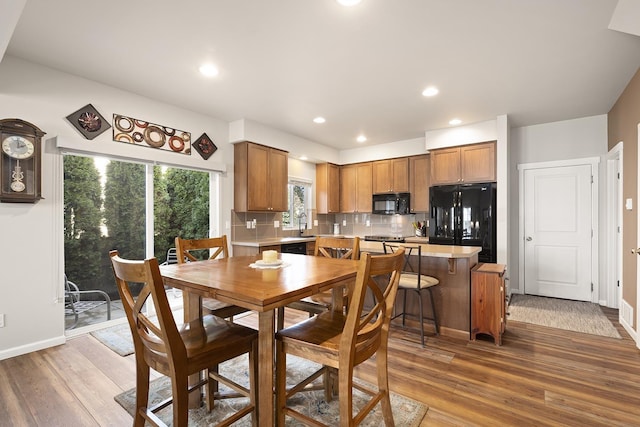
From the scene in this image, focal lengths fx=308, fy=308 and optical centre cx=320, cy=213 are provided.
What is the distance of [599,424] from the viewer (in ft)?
5.80

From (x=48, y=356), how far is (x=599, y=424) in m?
4.01

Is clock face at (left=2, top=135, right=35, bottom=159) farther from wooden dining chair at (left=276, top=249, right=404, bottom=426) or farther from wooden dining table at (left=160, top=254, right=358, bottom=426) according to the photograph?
wooden dining chair at (left=276, top=249, right=404, bottom=426)

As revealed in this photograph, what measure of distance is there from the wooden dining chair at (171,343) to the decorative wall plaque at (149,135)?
2345mm

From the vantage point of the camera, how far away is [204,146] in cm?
410

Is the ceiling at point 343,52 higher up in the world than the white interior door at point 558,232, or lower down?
higher up

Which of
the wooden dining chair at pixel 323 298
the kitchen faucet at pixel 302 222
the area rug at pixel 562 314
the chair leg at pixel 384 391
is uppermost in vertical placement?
the kitchen faucet at pixel 302 222

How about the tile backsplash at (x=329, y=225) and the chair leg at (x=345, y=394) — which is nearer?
the chair leg at (x=345, y=394)

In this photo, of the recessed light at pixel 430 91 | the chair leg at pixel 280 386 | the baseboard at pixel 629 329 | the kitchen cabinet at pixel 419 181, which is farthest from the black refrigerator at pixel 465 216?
the chair leg at pixel 280 386

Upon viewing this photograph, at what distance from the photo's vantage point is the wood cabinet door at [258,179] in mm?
4340

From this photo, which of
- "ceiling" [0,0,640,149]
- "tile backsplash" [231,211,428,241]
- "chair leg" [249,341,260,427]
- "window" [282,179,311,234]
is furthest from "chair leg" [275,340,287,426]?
"window" [282,179,311,234]

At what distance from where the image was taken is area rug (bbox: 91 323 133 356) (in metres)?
2.75

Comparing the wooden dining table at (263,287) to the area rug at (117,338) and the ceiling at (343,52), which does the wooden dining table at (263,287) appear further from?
the ceiling at (343,52)

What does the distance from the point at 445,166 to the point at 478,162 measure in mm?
466

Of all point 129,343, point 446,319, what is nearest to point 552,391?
point 446,319
